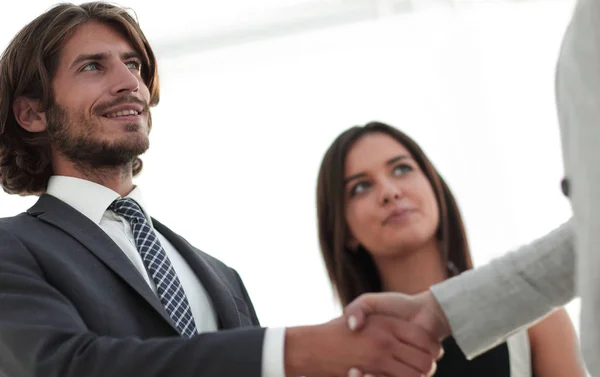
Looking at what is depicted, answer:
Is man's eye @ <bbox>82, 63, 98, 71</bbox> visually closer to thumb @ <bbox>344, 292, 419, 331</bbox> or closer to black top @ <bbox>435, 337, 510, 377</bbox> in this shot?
thumb @ <bbox>344, 292, 419, 331</bbox>

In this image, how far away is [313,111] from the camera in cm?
418

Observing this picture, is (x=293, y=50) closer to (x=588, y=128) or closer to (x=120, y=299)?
(x=120, y=299)

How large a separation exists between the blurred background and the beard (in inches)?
79.4

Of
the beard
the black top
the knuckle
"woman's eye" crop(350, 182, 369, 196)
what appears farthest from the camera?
"woman's eye" crop(350, 182, 369, 196)

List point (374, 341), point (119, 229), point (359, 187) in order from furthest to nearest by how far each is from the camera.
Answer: point (359, 187) → point (119, 229) → point (374, 341)

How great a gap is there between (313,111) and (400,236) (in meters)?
1.81

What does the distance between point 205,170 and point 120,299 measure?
2428mm

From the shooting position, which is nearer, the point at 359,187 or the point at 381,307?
the point at 381,307

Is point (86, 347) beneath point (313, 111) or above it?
beneath

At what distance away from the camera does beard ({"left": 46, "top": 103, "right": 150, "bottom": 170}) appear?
2.10m

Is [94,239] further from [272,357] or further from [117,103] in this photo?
[272,357]

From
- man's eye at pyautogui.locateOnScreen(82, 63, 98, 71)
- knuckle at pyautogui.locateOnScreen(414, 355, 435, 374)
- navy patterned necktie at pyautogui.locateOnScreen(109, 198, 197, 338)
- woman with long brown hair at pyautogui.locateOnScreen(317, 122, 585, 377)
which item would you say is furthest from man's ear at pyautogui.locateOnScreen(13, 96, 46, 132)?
knuckle at pyautogui.locateOnScreen(414, 355, 435, 374)

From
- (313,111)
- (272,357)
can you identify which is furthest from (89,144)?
(313,111)

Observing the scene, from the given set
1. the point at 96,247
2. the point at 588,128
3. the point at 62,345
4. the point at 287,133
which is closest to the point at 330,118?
the point at 287,133
